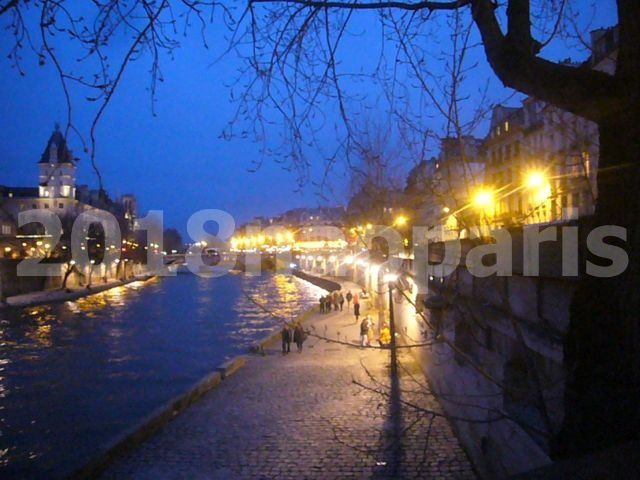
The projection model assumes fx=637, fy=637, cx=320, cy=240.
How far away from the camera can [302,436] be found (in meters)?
12.2

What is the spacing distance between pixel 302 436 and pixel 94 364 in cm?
1529

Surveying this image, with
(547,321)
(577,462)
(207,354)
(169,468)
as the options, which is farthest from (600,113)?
(207,354)

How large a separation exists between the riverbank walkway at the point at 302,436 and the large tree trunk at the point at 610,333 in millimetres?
3511

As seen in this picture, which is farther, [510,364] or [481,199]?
[481,199]

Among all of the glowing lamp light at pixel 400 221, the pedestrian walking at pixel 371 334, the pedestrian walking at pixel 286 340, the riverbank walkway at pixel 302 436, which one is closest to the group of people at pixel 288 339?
the pedestrian walking at pixel 286 340

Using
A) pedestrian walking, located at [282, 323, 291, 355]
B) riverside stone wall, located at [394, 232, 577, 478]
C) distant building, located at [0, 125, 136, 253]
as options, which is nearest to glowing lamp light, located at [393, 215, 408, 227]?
pedestrian walking, located at [282, 323, 291, 355]

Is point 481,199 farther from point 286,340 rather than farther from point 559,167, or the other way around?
point 286,340

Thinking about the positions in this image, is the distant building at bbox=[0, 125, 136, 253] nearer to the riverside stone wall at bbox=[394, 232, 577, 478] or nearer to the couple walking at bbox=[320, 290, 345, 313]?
the couple walking at bbox=[320, 290, 345, 313]

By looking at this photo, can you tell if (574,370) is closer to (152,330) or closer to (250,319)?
Answer: (152,330)

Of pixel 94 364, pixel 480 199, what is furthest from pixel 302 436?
pixel 94 364

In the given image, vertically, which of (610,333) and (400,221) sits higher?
(400,221)

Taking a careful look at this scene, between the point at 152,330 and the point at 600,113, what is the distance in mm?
35791

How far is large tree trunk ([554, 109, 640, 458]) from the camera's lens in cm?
325

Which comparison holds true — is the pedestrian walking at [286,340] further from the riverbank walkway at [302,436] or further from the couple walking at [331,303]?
the couple walking at [331,303]
